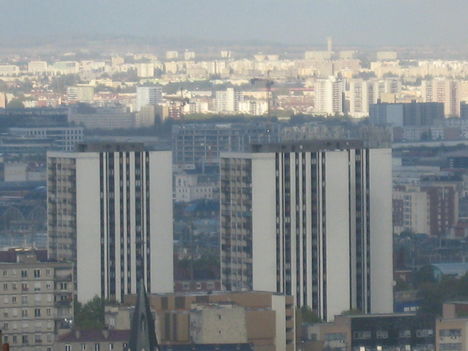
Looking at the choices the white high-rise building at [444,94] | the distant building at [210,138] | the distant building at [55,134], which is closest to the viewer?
the distant building at [210,138]

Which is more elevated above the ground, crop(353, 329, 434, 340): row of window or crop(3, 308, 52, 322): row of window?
crop(3, 308, 52, 322): row of window

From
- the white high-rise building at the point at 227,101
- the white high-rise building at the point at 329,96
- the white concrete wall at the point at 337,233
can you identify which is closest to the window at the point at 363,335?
the white concrete wall at the point at 337,233

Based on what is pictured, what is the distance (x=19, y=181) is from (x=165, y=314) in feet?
124

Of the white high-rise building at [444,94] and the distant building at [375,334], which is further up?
the white high-rise building at [444,94]

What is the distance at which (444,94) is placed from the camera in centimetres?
7012

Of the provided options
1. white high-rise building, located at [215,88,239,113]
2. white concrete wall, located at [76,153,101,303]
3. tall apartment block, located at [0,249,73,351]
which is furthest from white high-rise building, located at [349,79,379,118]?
tall apartment block, located at [0,249,73,351]

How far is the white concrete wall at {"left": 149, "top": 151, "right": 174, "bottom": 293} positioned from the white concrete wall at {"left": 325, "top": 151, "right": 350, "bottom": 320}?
1.68 metres

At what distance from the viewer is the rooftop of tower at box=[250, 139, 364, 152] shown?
23125 millimetres

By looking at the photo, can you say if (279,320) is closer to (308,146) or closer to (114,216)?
(308,146)

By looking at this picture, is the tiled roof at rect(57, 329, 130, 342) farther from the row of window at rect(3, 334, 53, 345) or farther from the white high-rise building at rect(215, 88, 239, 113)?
the white high-rise building at rect(215, 88, 239, 113)

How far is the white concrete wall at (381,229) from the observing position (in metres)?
22.5

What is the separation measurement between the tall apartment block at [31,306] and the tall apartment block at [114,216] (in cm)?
384

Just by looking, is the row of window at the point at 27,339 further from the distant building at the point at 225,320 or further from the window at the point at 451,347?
the window at the point at 451,347

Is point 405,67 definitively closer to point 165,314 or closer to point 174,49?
point 174,49
